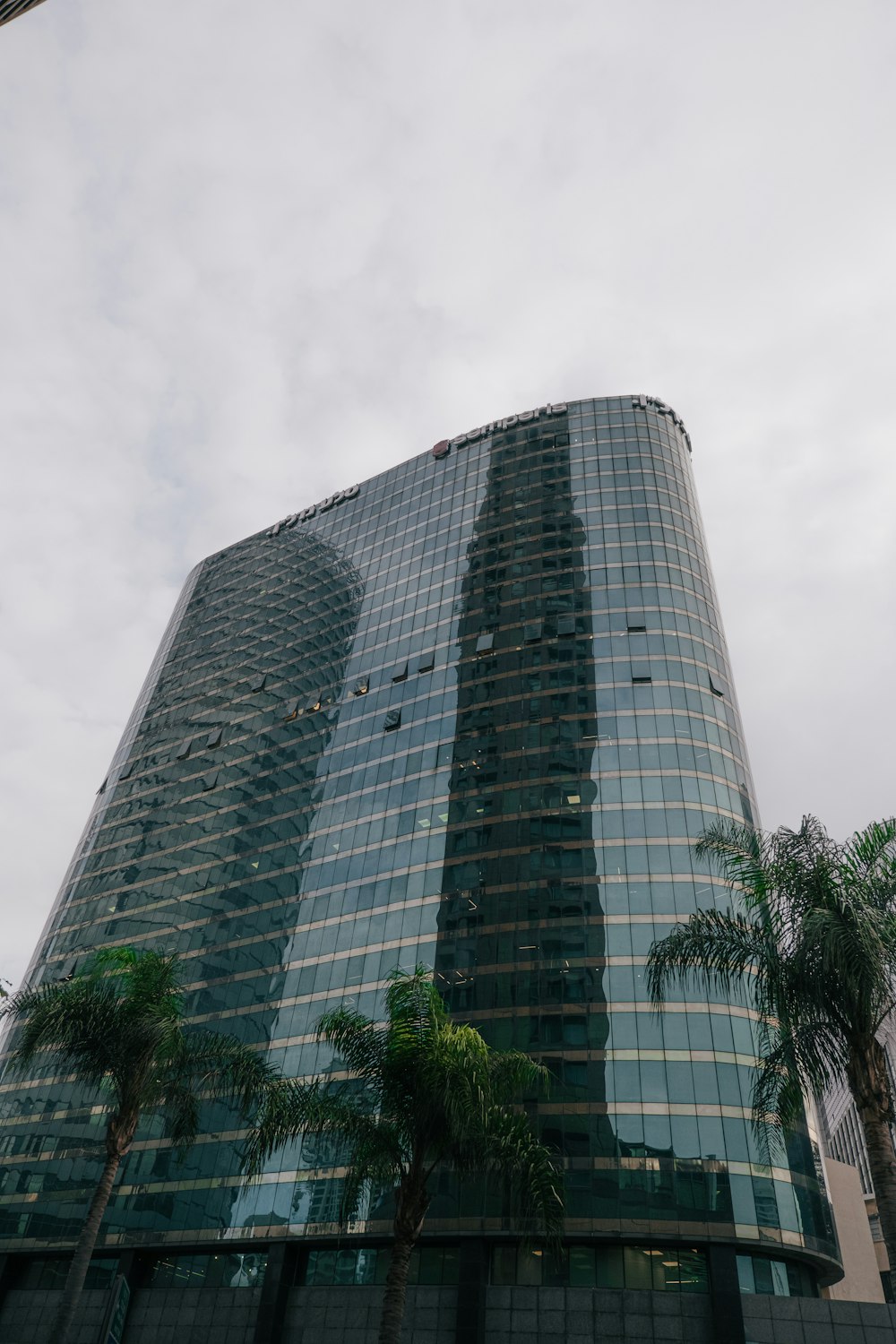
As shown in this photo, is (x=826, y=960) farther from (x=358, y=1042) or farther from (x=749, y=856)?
(x=358, y=1042)

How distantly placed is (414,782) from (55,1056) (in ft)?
131

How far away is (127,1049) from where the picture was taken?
36938 mm

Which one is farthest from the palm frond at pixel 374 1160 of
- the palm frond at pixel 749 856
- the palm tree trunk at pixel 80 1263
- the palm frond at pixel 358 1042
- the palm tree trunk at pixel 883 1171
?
the palm tree trunk at pixel 883 1171

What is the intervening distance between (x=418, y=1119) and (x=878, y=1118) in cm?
1439

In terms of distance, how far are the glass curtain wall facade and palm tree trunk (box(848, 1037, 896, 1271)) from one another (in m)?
26.1

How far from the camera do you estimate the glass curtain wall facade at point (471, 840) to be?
169ft

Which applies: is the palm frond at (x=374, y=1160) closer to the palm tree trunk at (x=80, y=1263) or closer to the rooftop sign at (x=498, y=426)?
the palm tree trunk at (x=80, y=1263)

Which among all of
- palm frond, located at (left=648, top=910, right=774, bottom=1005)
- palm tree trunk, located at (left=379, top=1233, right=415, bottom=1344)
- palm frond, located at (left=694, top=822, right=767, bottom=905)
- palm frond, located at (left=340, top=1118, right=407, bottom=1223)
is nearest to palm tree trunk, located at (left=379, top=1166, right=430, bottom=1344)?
palm tree trunk, located at (left=379, top=1233, right=415, bottom=1344)

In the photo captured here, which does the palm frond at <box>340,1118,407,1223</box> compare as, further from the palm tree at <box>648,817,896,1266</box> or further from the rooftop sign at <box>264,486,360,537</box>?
the rooftop sign at <box>264,486,360,537</box>

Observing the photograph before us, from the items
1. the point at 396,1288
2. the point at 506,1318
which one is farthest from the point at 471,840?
the point at 396,1288

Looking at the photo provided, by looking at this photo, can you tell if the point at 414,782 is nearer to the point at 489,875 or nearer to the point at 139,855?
the point at 489,875

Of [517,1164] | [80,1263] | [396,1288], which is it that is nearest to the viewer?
[396,1288]

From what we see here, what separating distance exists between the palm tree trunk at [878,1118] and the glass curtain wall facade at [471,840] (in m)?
26.1

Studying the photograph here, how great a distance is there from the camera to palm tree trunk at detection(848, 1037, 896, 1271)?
24.6 m
